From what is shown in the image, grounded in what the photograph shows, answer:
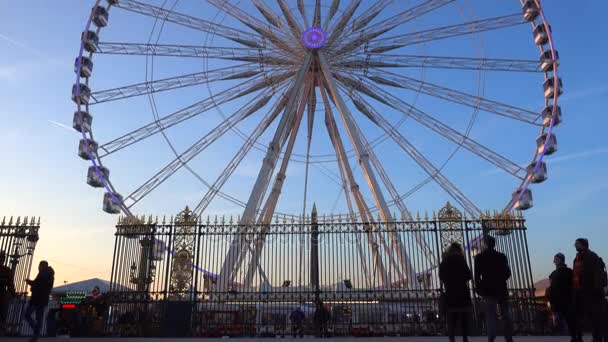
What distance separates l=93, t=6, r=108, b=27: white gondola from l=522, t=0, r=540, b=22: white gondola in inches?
564

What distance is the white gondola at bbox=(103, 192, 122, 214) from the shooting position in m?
16.4

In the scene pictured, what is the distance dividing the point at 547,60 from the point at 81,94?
1542 cm

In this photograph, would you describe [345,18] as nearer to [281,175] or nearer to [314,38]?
[314,38]

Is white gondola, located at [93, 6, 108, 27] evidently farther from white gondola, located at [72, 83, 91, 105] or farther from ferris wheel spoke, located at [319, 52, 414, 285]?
ferris wheel spoke, located at [319, 52, 414, 285]

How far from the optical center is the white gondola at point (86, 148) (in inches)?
664

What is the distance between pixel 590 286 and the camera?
7.28 meters

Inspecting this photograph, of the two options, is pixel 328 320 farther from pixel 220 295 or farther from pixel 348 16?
pixel 348 16

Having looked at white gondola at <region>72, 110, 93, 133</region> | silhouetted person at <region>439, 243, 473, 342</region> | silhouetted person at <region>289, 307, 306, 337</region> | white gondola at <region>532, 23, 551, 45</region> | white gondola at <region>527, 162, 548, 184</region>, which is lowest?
silhouetted person at <region>289, 307, 306, 337</region>

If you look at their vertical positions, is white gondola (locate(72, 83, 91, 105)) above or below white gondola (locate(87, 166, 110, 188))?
above

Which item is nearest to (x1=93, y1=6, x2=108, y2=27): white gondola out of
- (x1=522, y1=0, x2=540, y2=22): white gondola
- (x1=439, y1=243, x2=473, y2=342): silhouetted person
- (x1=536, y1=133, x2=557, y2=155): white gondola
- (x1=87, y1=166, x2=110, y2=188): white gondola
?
(x1=87, y1=166, x2=110, y2=188): white gondola

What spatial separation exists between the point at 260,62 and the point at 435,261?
10.3m

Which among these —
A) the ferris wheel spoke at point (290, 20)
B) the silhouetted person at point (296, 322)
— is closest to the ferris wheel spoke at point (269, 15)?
the ferris wheel spoke at point (290, 20)

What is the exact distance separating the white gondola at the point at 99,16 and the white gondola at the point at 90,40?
0.43 m

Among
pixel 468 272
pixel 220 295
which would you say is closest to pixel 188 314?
pixel 220 295
